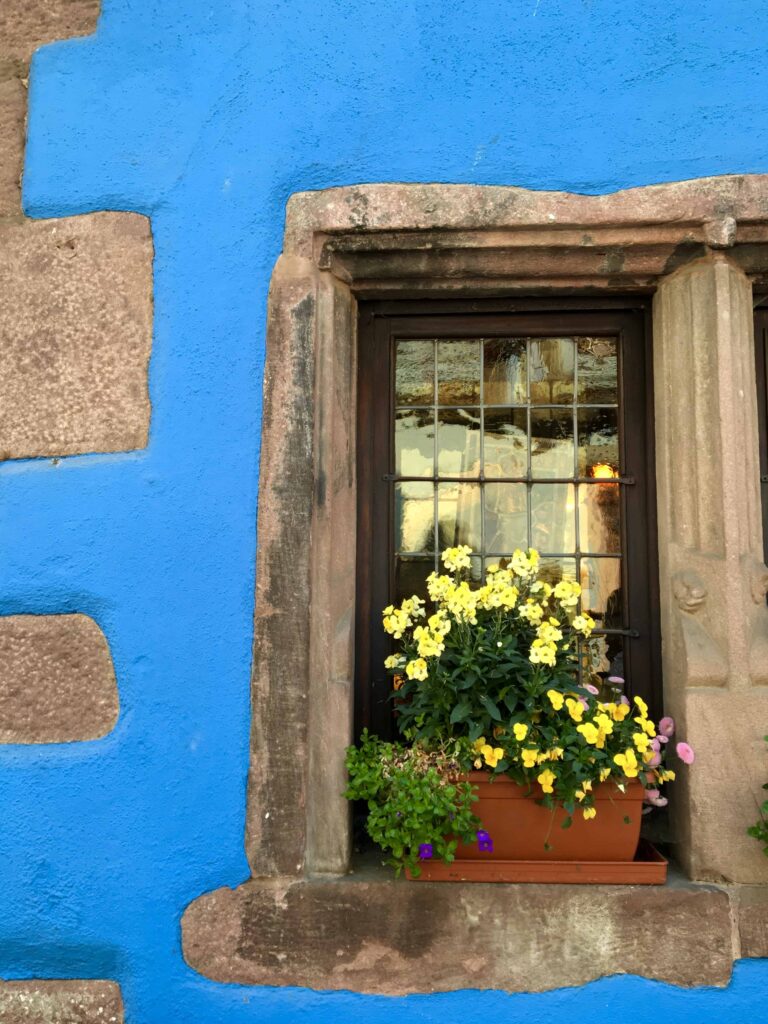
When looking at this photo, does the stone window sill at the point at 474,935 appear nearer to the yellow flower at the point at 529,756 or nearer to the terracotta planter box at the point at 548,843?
the terracotta planter box at the point at 548,843

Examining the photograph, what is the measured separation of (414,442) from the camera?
103 inches

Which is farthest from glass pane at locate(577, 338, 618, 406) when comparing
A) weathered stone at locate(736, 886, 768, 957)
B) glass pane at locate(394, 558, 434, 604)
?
weathered stone at locate(736, 886, 768, 957)

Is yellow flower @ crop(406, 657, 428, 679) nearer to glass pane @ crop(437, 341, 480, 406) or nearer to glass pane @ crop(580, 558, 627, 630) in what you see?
glass pane @ crop(580, 558, 627, 630)

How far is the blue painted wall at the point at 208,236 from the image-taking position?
219cm

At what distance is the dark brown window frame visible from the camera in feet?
8.07

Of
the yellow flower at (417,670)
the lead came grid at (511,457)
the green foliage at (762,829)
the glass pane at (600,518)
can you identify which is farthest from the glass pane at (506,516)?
the green foliage at (762,829)

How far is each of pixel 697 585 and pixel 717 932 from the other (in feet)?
2.79

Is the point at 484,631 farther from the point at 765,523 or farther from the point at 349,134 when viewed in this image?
the point at 349,134

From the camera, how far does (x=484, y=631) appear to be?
7.20 feet

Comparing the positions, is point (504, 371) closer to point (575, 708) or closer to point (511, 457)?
point (511, 457)

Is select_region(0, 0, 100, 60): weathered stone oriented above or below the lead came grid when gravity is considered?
above

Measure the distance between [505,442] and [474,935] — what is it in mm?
1369

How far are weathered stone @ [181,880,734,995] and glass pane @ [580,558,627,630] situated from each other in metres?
0.74

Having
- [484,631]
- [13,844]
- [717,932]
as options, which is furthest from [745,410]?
[13,844]
